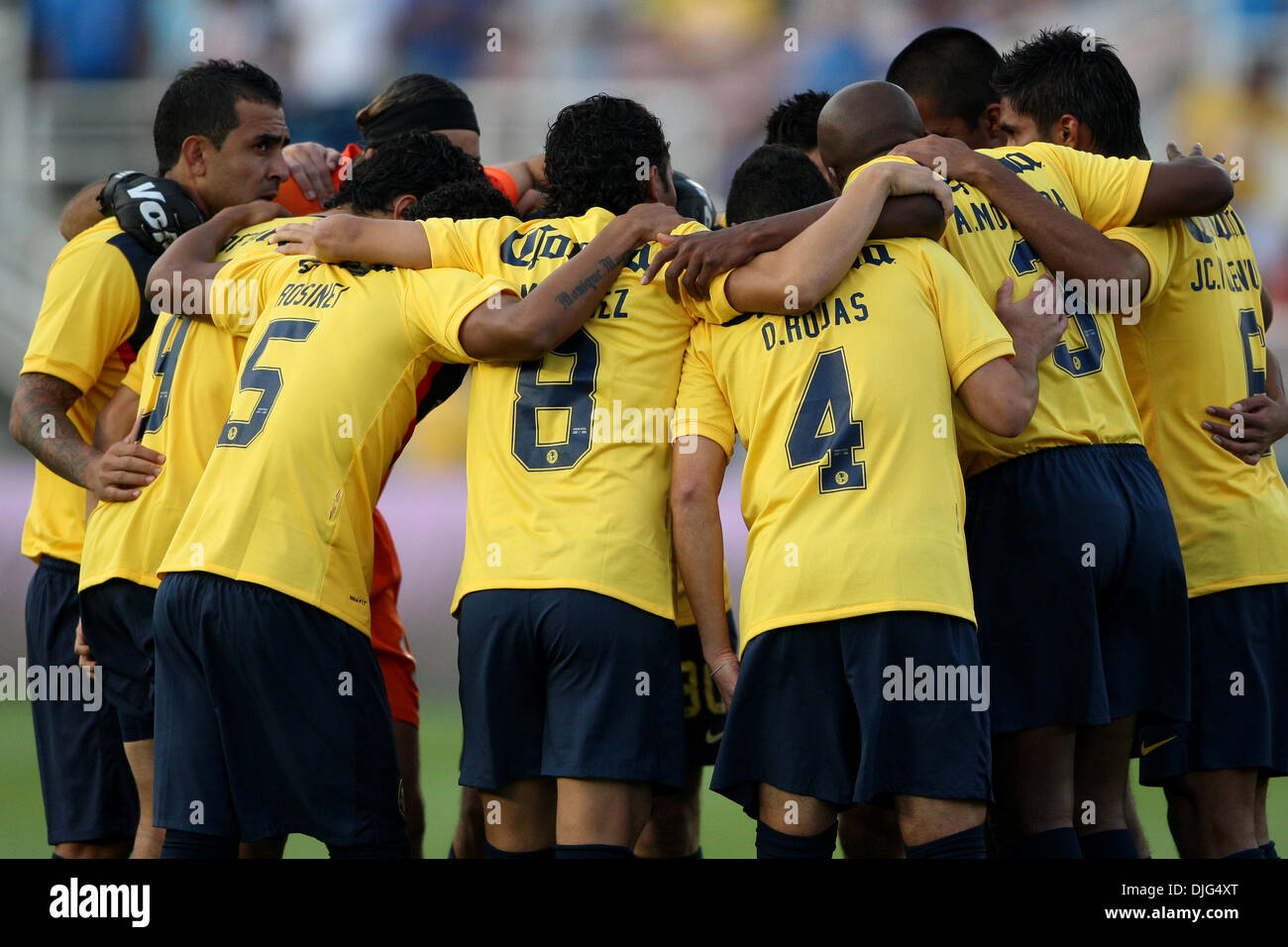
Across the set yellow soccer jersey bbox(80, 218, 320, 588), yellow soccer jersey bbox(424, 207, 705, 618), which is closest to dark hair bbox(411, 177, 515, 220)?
yellow soccer jersey bbox(424, 207, 705, 618)

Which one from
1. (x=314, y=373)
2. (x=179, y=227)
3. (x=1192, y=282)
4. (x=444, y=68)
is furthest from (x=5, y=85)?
(x=1192, y=282)

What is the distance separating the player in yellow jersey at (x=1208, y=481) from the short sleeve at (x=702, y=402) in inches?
49.2

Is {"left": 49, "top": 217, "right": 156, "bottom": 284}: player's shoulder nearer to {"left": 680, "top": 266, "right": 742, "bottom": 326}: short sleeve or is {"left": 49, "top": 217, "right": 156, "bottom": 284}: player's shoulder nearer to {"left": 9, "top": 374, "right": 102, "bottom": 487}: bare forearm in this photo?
{"left": 9, "top": 374, "right": 102, "bottom": 487}: bare forearm

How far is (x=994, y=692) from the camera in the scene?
3684mm

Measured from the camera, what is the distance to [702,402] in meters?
3.77

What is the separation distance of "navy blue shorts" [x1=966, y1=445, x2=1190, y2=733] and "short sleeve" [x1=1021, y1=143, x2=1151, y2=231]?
0.67 m

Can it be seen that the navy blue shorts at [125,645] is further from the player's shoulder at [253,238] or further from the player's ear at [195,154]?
the player's ear at [195,154]

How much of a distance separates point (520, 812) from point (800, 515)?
1.10 metres

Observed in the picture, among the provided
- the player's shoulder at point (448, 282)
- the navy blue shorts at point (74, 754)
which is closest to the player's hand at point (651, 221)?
the player's shoulder at point (448, 282)

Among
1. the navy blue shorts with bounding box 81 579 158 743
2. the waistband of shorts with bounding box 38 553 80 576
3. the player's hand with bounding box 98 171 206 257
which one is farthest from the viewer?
the waistband of shorts with bounding box 38 553 80 576

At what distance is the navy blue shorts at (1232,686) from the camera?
4031mm

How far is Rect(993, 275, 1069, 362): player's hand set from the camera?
Answer: 3559mm

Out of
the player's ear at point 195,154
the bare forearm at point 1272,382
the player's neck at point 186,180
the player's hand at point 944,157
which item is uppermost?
the player's ear at point 195,154

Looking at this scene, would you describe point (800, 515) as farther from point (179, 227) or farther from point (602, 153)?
point (179, 227)
